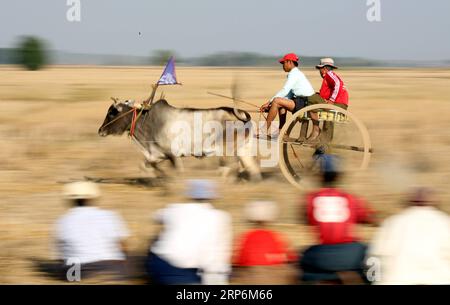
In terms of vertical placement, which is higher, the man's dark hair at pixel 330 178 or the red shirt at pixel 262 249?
the man's dark hair at pixel 330 178

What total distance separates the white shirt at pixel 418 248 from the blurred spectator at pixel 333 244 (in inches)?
10.8

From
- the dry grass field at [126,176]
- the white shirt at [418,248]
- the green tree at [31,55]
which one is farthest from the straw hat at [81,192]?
the green tree at [31,55]

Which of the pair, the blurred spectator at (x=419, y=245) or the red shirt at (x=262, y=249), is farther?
the red shirt at (x=262, y=249)

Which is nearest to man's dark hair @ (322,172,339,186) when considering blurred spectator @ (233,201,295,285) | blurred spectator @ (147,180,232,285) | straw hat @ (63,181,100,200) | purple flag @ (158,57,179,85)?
blurred spectator @ (233,201,295,285)

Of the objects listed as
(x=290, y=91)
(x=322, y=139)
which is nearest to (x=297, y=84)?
(x=290, y=91)

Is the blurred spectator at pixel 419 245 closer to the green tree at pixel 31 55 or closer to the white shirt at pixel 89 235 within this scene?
the white shirt at pixel 89 235

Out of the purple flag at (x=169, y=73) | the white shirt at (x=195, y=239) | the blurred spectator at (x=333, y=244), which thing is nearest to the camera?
the blurred spectator at (x=333, y=244)

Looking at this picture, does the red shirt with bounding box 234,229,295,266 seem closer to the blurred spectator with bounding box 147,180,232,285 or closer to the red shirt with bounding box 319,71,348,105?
the blurred spectator with bounding box 147,180,232,285

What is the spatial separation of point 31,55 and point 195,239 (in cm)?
7969

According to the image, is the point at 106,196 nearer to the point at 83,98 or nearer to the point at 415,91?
the point at 83,98

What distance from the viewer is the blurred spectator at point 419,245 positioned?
235 inches

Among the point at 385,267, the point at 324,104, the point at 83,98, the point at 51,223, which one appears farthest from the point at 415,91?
the point at 385,267

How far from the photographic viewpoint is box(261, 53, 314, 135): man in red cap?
38.0ft

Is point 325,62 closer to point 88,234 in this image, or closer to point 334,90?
point 334,90
